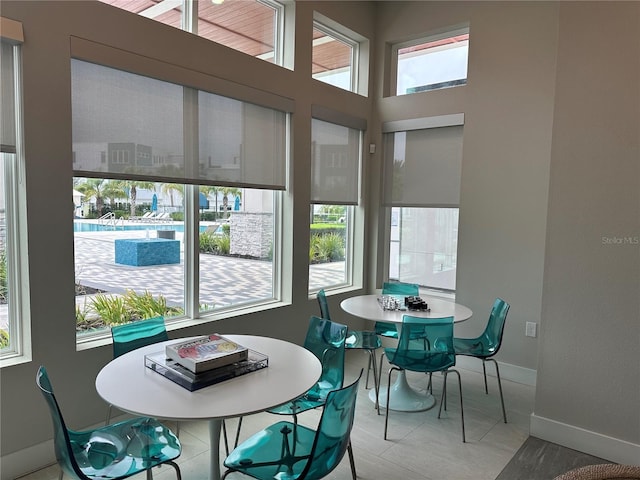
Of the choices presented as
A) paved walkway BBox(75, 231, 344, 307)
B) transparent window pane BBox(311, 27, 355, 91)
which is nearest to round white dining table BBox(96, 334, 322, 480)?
paved walkway BBox(75, 231, 344, 307)

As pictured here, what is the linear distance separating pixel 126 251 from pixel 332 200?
6.96 feet

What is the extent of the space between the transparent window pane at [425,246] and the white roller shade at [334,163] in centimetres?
61

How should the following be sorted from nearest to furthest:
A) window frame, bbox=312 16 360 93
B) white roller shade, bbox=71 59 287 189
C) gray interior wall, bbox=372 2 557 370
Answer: white roller shade, bbox=71 59 287 189
gray interior wall, bbox=372 2 557 370
window frame, bbox=312 16 360 93

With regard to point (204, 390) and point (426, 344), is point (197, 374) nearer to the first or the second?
point (204, 390)

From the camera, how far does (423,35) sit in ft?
14.9

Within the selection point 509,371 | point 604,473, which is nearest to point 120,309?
point 604,473

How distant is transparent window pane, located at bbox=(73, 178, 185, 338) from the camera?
2.86 metres

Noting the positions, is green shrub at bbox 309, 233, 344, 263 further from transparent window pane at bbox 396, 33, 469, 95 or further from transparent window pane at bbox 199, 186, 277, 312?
transparent window pane at bbox 396, 33, 469, 95

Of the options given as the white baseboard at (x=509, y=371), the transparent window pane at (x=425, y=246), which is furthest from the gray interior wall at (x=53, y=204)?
the white baseboard at (x=509, y=371)

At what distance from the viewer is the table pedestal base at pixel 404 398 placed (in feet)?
11.1

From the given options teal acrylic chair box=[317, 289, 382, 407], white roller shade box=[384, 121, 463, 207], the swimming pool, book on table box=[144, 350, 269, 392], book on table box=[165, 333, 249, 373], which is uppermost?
white roller shade box=[384, 121, 463, 207]

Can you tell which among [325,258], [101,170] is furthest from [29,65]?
[325,258]

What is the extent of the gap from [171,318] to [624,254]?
3051mm

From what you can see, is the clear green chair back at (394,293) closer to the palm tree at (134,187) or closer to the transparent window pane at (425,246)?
the transparent window pane at (425,246)
